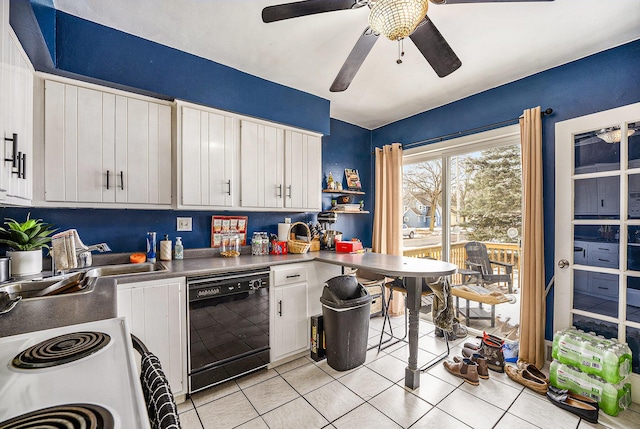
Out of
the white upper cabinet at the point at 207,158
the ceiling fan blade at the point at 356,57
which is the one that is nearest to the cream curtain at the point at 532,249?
the ceiling fan blade at the point at 356,57

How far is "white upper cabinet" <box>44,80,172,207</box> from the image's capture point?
1.88 m

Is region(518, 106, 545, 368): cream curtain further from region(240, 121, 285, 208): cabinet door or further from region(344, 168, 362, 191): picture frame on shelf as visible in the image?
region(240, 121, 285, 208): cabinet door

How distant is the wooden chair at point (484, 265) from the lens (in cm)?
290

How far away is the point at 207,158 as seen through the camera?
2.44 meters

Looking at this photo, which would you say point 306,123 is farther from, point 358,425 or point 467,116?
point 358,425

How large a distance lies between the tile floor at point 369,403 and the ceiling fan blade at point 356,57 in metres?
2.28

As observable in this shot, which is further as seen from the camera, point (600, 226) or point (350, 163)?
point (350, 163)

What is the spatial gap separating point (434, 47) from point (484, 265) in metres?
2.38

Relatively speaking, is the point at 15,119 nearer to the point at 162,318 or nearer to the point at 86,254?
the point at 86,254

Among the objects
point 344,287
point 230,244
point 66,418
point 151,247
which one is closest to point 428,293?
point 344,287

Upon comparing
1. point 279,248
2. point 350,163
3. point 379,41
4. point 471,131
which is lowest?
point 279,248

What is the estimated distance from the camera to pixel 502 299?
108 inches

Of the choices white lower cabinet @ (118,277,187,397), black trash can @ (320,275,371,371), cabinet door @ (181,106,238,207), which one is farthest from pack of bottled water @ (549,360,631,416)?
cabinet door @ (181,106,238,207)

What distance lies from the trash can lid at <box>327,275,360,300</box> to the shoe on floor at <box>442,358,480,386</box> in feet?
3.17
